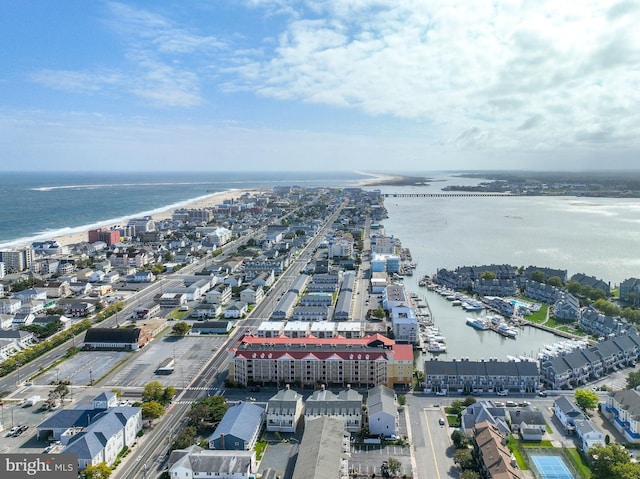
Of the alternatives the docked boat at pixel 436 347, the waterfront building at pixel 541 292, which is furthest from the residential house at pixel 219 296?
the waterfront building at pixel 541 292

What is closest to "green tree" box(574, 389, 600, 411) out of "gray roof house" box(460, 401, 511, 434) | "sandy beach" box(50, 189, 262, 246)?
"gray roof house" box(460, 401, 511, 434)

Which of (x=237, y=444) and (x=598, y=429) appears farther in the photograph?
(x=598, y=429)

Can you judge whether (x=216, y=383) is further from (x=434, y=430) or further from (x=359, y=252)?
(x=359, y=252)

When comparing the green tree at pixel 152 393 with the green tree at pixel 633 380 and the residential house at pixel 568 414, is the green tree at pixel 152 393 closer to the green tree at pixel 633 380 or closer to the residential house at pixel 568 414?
the residential house at pixel 568 414

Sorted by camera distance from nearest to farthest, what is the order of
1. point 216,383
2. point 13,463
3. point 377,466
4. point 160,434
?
point 13,463 < point 377,466 < point 160,434 < point 216,383

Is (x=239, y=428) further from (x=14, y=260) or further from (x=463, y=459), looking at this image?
(x=14, y=260)

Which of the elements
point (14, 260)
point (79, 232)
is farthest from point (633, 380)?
point (79, 232)

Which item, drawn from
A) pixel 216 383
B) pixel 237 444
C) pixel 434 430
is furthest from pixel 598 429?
pixel 216 383
